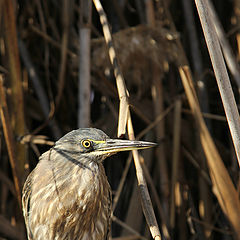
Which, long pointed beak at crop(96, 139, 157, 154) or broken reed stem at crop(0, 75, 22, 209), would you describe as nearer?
long pointed beak at crop(96, 139, 157, 154)

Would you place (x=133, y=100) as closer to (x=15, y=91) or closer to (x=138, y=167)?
(x=15, y=91)

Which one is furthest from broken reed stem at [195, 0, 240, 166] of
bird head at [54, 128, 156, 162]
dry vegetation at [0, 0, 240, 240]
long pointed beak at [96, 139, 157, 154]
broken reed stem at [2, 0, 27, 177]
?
broken reed stem at [2, 0, 27, 177]

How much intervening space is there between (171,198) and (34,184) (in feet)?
2.53

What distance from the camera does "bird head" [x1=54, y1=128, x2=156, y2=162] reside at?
1.62 m

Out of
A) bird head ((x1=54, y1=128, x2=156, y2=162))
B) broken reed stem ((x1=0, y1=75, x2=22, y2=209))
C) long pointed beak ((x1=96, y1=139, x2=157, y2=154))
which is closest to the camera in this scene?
long pointed beak ((x1=96, y1=139, x2=157, y2=154))

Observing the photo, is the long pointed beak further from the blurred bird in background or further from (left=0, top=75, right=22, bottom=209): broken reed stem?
(left=0, top=75, right=22, bottom=209): broken reed stem

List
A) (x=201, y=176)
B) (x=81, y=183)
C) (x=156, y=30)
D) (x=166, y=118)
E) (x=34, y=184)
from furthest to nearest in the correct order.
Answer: (x=166, y=118)
(x=201, y=176)
(x=156, y=30)
(x=34, y=184)
(x=81, y=183)

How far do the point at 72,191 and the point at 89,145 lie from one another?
0.21 meters

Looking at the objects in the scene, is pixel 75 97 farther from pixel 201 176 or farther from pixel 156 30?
pixel 201 176

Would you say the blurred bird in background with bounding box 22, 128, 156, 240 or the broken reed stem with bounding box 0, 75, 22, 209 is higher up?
the broken reed stem with bounding box 0, 75, 22, 209

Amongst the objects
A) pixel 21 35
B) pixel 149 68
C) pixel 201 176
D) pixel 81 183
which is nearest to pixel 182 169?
pixel 201 176

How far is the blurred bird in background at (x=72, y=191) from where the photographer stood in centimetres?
169

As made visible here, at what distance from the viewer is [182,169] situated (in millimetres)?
2502

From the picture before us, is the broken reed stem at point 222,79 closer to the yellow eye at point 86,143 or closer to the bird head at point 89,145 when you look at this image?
the bird head at point 89,145
